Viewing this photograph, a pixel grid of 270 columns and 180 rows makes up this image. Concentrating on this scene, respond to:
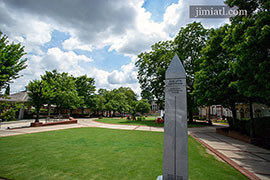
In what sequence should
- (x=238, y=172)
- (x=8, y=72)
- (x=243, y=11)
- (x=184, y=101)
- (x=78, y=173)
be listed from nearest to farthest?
1. (x=184, y=101)
2. (x=78, y=173)
3. (x=238, y=172)
4. (x=243, y=11)
5. (x=8, y=72)

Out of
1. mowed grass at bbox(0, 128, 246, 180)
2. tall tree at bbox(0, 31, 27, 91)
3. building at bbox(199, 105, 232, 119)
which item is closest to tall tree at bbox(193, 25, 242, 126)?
mowed grass at bbox(0, 128, 246, 180)

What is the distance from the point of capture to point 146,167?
14.9 ft

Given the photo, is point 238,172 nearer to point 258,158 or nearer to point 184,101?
point 258,158

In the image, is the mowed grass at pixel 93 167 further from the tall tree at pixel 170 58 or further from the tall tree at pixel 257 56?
the tall tree at pixel 170 58

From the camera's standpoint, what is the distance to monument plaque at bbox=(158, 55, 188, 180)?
344 centimetres

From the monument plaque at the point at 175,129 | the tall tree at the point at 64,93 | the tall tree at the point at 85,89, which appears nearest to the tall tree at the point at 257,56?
the monument plaque at the point at 175,129

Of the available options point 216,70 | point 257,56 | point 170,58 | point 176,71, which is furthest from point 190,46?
point 176,71

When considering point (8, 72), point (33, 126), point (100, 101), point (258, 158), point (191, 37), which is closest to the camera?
point (258, 158)

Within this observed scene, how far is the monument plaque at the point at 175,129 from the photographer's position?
344cm

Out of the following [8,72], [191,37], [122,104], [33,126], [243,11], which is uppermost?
[191,37]

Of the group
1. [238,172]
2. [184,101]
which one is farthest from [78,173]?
[238,172]

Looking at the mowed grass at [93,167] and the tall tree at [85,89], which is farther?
the tall tree at [85,89]

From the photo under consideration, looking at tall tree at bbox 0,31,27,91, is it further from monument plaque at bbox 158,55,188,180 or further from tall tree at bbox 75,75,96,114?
tall tree at bbox 75,75,96,114

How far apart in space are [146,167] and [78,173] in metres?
2.19
